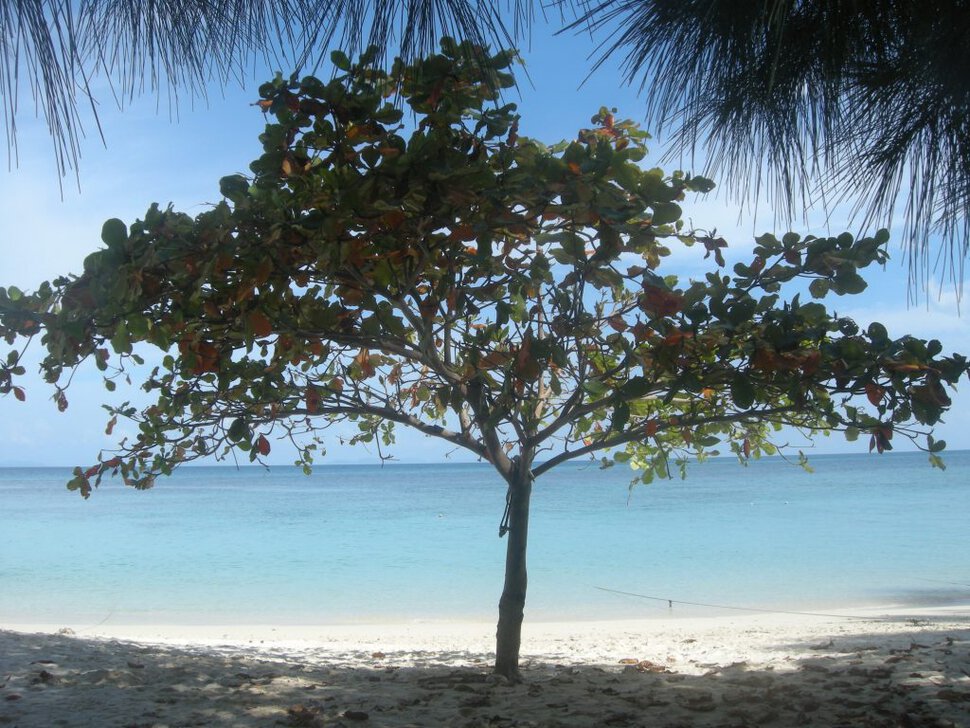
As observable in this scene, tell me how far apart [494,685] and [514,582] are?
1.33 ft

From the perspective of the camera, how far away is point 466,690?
3061 mm

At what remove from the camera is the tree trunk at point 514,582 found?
10.4 feet

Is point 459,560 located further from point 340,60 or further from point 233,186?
point 340,60

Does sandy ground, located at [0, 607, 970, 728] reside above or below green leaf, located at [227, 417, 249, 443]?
below

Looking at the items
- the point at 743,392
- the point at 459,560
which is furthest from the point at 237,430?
the point at 459,560

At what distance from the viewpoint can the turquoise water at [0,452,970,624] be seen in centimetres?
895

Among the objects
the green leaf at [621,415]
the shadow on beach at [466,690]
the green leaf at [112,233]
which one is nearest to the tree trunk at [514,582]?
the shadow on beach at [466,690]

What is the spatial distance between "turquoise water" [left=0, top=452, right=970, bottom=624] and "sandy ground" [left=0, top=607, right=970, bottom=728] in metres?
1.02

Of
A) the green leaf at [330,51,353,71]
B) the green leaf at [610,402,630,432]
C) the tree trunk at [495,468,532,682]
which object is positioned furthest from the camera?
the tree trunk at [495,468,532,682]

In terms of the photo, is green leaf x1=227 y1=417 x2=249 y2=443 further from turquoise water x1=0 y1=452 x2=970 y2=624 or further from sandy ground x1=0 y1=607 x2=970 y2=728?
turquoise water x1=0 y1=452 x2=970 y2=624

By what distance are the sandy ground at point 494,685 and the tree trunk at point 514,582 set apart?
3.8 inches

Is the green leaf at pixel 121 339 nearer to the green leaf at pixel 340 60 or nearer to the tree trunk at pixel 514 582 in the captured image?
the green leaf at pixel 340 60

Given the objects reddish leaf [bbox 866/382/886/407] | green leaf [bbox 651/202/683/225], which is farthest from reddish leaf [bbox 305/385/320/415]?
reddish leaf [bbox 866/382/886/407]

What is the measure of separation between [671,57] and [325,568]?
35.0 ft
